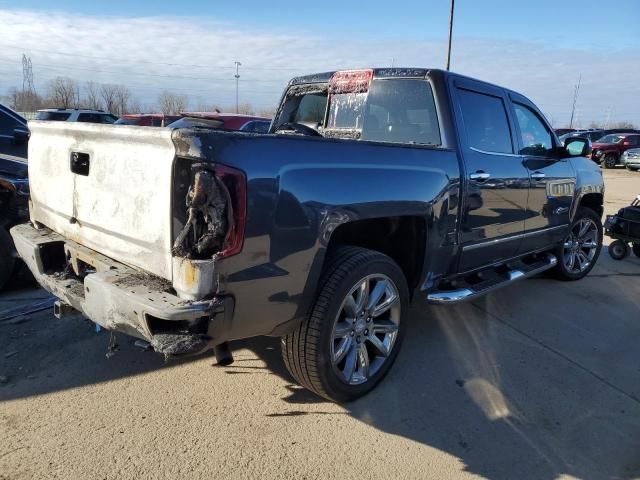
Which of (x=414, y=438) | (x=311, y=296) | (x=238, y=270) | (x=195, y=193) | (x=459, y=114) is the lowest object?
(x=414, y=438)

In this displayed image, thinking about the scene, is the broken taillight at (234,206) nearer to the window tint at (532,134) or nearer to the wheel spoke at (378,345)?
the wheel spoke at (378,345)

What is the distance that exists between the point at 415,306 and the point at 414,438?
206 centimetres

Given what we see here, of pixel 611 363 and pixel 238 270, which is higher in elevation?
pixel 238 270

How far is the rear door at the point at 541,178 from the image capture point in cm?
452

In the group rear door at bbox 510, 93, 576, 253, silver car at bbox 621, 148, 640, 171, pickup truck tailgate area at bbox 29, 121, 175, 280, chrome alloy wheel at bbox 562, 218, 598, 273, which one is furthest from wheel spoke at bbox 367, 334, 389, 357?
silver car at bbox 621, 148, 640, 171

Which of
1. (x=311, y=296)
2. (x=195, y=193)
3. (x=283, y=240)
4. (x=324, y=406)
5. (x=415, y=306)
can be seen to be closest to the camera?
(x=195, y=193)

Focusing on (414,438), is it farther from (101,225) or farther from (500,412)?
(101,225)

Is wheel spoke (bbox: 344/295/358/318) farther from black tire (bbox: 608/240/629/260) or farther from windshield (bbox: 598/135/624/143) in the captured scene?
windshield (bbox: 598/135/624/143)

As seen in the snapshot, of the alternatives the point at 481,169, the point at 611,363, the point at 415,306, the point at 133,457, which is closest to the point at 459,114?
the point at 481,169

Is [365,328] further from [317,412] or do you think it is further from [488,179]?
[488,179]

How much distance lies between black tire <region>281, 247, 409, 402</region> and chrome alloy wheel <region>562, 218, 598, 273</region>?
356cm

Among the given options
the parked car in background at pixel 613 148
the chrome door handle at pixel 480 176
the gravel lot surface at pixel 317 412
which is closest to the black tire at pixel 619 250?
the gravel lot surface at pixel 317 412

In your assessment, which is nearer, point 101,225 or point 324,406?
point 101,225

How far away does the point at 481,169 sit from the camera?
3.74 metres
